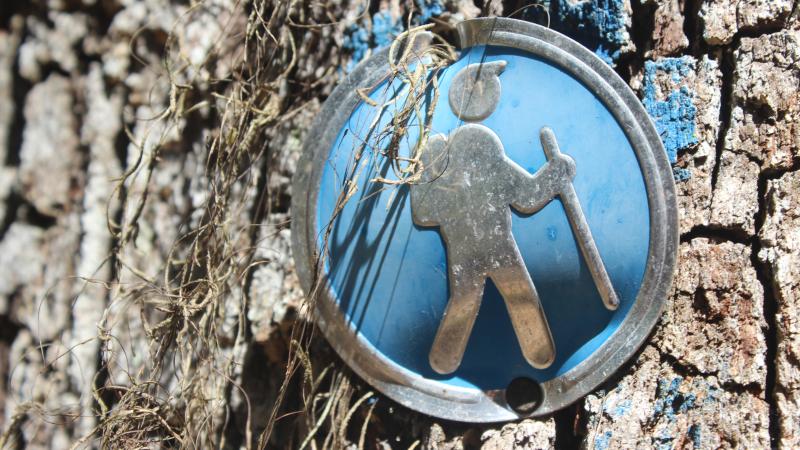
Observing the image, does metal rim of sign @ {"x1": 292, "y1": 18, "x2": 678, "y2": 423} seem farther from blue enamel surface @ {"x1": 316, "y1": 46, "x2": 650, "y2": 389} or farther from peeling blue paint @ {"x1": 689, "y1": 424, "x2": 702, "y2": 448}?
peeling blue paint @ {"x1": 689, "y1": 424, "x2": 702, "y2": 448}

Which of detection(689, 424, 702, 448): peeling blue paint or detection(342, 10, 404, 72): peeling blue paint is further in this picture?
detection(342, 10, 404, 72): peeling blue paint

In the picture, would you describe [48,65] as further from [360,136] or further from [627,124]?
[627,124]

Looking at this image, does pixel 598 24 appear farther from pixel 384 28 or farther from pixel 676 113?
pixel 384 28

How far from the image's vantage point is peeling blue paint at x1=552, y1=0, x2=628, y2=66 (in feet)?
3.14

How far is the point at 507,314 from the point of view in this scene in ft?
3.07

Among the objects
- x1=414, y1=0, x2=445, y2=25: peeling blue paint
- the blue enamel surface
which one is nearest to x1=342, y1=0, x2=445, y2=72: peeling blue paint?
x1=414, y1=0, x2=445, y2=25: peeling blue paint

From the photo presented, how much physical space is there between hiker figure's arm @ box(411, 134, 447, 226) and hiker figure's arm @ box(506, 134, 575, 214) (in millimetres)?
104

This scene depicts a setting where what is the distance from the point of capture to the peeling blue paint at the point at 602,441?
90cm

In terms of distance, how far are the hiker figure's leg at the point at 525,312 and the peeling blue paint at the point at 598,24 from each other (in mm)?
309

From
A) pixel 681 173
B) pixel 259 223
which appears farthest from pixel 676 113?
pixel 259 223

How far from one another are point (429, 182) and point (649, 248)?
0.96 feet

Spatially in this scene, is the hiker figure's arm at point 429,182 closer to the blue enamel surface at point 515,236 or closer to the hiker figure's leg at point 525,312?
the blue enamel surface at point 515,236

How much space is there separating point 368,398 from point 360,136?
38 cm

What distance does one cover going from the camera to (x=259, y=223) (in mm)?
1203
